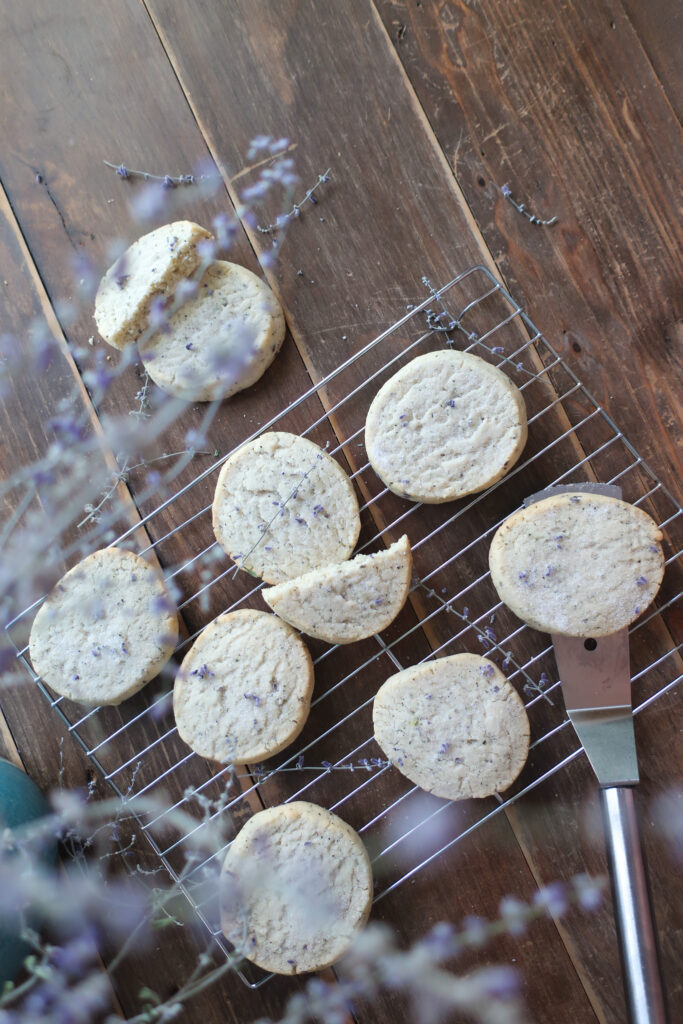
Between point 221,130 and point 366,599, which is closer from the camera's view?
point 366,599

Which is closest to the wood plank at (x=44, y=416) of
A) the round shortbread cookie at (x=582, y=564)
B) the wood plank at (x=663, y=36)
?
the round shortbread cookie at (x=582, y=564)

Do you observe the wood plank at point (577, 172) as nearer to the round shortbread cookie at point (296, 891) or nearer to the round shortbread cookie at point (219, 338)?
the round shortbread cookie at point (219, 338)

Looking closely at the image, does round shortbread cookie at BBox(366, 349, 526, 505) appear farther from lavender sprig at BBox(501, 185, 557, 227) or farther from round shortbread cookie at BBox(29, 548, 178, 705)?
round shortbread cookie at BBox(29, 548, 178, 705)

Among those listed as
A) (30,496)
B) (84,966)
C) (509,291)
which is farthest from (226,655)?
(509,291)

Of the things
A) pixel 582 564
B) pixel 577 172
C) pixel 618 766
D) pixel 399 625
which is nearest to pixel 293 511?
pixel 399 625

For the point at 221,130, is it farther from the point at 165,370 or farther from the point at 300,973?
the point at 300,973

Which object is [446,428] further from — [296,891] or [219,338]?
[296,891]

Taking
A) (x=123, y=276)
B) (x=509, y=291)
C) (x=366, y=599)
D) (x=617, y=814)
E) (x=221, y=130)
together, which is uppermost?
(x=221, y=130)
